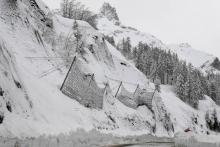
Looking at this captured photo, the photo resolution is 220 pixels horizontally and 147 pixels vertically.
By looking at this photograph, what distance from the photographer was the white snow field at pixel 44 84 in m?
13.1

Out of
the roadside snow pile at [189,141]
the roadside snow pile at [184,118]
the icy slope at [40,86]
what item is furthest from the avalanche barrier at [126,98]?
the roadside snow pile at [184,118]

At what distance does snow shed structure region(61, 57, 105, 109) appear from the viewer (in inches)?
882

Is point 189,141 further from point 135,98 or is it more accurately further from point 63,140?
point 135,98

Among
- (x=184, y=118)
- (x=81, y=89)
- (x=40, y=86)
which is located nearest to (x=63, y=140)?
(x=40, y=86)

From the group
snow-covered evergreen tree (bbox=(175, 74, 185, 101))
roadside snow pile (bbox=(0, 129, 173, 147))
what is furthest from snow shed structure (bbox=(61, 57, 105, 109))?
snow-covered evergreen tree (bbox=(175, 74, 185, 101))

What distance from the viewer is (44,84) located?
66.0 ft

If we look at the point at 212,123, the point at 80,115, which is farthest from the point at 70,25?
the point at 212,123

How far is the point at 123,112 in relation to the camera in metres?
30.4

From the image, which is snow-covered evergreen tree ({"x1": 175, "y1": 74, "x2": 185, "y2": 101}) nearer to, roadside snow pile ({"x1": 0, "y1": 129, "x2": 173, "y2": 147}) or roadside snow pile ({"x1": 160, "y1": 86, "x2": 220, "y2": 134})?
roadside snow pile ({"x1": 160, "y1": 86, "x2": 220, "y2": 134})

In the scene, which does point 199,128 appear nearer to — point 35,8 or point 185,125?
point 185,125

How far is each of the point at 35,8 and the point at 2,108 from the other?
20.0 metres

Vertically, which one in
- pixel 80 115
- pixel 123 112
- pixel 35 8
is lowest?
pixel 123 112

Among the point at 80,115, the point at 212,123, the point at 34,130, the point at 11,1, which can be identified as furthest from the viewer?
the point at 212,123

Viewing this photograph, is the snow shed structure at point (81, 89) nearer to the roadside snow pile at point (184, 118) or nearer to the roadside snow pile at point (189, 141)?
the roadside snow pile at point (189, 141)
